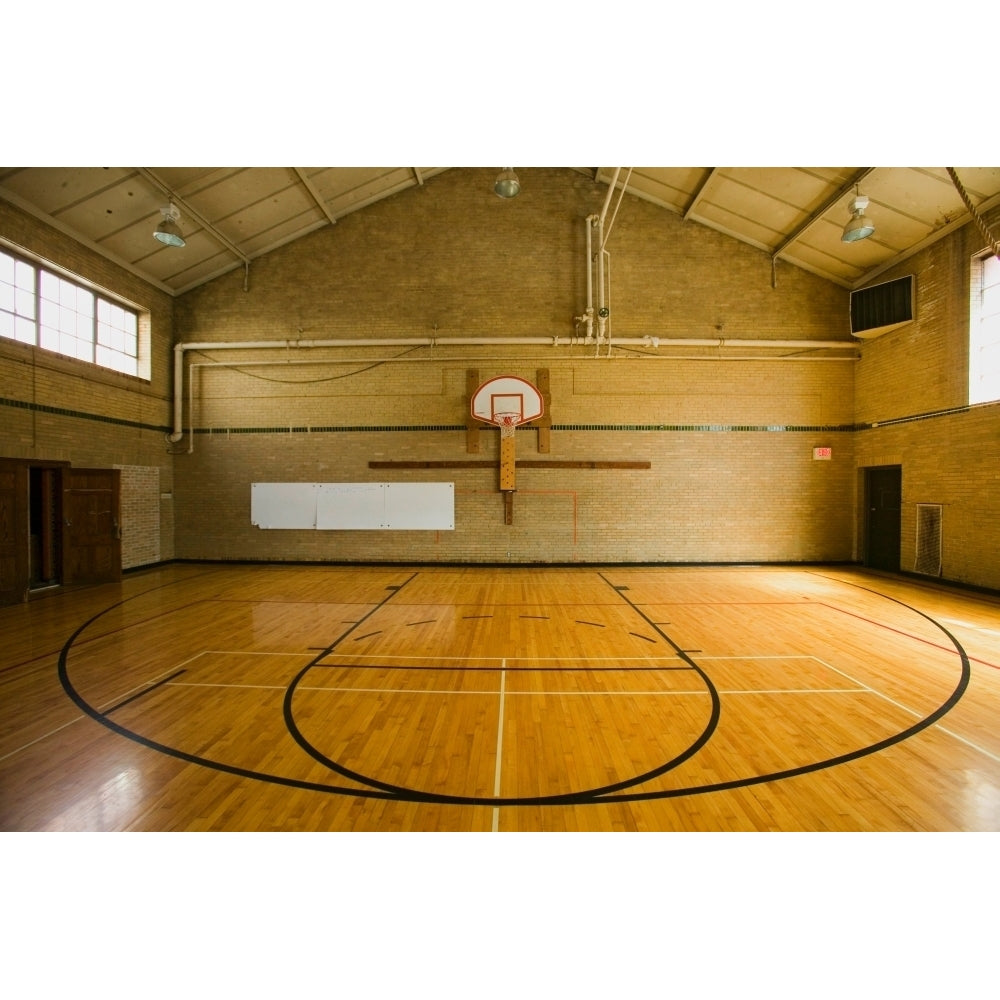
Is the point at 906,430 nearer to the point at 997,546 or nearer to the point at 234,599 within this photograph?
the point at 997,546

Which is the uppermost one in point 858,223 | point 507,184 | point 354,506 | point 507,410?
point 507,184

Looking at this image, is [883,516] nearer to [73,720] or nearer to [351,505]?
[351,505]

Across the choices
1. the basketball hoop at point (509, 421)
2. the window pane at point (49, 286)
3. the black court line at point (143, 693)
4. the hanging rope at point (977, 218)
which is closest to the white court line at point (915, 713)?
the hanging rope at point (977, 218)

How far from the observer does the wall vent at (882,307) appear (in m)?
Result: 8.98

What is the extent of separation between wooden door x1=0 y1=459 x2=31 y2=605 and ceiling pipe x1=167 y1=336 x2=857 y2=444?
314 cm

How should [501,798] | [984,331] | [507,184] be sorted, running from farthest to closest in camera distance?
[507,184] → [984,331] → [501,798]

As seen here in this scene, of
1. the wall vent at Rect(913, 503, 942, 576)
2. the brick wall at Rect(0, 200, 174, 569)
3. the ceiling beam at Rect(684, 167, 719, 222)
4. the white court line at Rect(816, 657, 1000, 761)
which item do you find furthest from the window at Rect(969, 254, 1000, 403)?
the brick wall at Rect(0, 200, 174, 569)

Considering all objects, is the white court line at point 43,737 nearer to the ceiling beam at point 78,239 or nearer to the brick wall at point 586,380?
→ the brick wall at point 586,380

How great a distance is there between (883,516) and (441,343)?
9791 millimetres

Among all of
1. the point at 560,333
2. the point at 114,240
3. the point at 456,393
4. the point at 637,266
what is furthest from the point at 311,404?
the point at 637,266

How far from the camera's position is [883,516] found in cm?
998

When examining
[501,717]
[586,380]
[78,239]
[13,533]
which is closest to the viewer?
[501,717]

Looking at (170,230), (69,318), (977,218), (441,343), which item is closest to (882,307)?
(977,218)

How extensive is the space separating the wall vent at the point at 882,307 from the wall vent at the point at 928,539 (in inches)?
136
